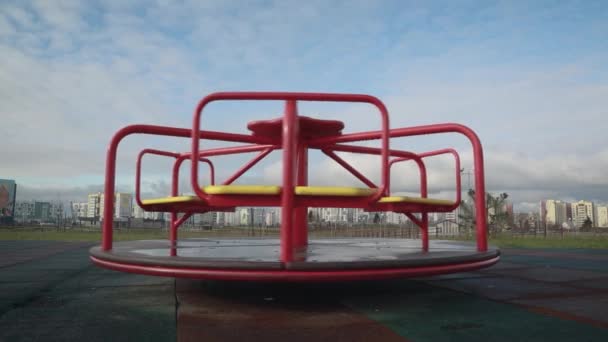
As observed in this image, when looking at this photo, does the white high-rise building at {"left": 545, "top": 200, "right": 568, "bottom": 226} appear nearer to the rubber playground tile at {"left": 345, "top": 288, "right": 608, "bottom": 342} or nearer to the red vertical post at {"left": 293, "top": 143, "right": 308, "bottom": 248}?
the red vertical post at {"left": 293, "top": 143, "right": 308, "bottom": 248}

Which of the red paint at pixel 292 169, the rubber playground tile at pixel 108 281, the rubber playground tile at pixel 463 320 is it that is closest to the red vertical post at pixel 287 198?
the red paint at pixel 292 169

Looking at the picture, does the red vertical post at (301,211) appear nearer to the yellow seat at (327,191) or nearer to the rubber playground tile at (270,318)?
the rubber playground tile at (270,318)

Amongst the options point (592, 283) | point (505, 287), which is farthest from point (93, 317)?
point (592, 283)

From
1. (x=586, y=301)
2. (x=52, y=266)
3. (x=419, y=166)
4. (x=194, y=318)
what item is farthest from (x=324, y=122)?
(x=52, y=266)

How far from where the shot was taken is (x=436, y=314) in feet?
10.4

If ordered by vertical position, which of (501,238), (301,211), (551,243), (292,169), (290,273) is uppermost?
(292,169)

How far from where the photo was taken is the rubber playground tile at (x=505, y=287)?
13.4 feet

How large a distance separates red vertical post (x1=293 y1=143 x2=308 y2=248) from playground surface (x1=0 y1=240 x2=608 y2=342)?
42.2 inches

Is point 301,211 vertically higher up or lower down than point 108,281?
higher up

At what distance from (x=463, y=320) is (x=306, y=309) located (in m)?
1.15

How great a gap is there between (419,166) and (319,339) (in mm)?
3934

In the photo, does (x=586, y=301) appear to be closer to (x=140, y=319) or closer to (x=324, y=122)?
(x=324, y=122)

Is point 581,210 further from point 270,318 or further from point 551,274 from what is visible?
point 270,318

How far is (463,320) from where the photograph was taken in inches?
117
